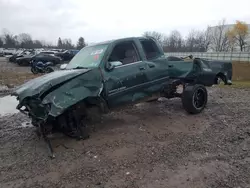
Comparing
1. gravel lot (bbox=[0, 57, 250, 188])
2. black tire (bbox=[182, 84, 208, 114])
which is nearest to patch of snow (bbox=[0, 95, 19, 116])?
gravel lot (bbox=[0, 57, 250, 188])

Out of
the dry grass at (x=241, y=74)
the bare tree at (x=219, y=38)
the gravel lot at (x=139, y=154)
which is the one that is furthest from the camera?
the bare tree at (x=219, y=38)

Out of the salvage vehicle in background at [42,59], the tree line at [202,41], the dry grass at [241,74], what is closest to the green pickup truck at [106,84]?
the dry grass at [241,74]

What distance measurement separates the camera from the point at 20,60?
89.9ft

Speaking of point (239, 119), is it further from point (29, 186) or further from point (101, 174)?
point (29, 186)

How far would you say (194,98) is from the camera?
6215 millimetres

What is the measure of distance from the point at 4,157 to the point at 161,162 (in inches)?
110

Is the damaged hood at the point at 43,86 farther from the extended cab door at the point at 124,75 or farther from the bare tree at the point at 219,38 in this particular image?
the bare tree at the point at 219,38

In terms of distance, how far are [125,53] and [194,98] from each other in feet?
7.39

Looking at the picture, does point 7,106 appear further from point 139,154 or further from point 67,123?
point 139,154

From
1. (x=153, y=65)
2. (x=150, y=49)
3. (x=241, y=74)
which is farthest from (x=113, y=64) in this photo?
(x=241, y=74)

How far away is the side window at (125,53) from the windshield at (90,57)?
259 mm

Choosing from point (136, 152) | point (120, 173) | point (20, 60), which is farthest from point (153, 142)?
point (20, 60)

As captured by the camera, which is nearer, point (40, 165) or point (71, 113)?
point (40, 165)

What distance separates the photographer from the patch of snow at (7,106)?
7.46 metres
